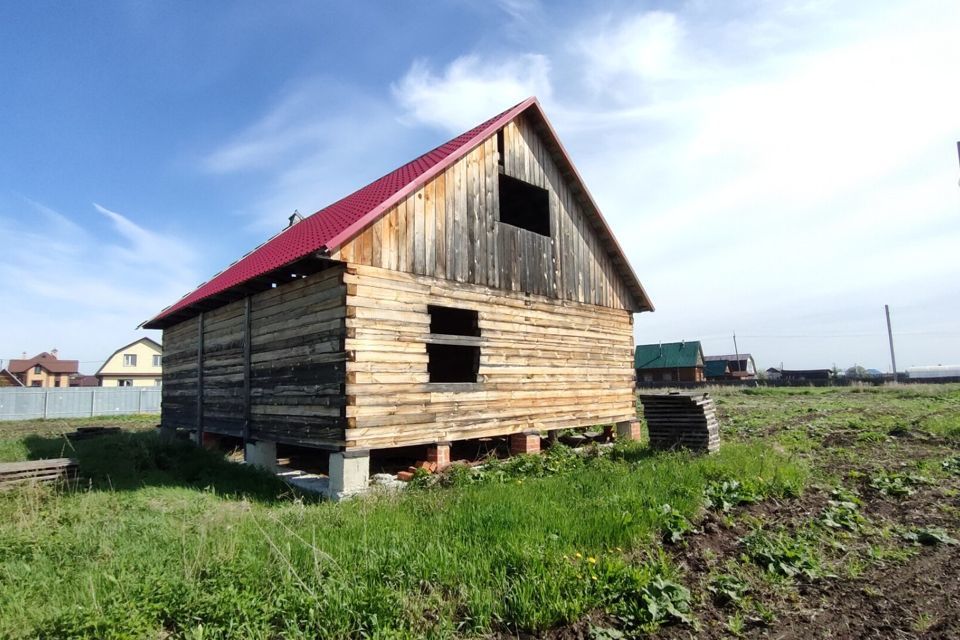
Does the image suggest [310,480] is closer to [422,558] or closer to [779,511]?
[422,558]

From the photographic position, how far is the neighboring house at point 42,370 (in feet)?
223

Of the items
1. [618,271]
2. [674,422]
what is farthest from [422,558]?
[618,271]

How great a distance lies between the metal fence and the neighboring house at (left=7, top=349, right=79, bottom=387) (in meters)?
44.0

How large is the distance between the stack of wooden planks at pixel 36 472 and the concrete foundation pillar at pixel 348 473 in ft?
14.5

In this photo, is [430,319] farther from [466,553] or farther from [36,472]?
[36,472]

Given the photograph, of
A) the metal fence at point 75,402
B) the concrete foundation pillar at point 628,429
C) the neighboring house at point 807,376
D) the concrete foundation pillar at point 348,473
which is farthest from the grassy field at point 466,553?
the neighboring house at point 807,376

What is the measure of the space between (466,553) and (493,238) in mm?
7647

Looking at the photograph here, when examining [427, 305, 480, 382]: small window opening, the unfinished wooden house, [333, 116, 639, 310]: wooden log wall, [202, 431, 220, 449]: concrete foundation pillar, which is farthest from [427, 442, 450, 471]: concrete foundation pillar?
[202, 431, 220, 449]: concrete foundation pillar

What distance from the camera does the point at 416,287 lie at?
9.98m

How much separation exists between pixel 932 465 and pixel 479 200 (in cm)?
972

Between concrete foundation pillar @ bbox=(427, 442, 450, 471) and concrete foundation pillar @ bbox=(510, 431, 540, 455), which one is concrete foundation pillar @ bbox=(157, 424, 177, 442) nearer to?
concrete foundation pillar @ bbox=(427, 442, 450, 471)

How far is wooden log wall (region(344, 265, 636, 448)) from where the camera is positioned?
356 inches

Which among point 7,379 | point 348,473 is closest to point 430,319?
point 348,473

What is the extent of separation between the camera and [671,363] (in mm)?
54812
